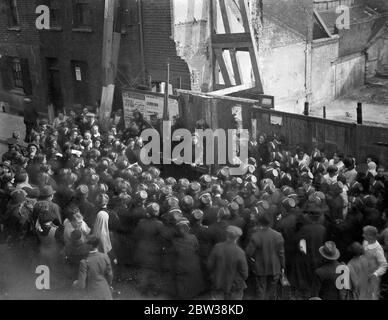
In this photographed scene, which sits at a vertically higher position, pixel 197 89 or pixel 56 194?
pixel 197 89

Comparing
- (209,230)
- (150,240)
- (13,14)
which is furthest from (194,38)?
(209,230)

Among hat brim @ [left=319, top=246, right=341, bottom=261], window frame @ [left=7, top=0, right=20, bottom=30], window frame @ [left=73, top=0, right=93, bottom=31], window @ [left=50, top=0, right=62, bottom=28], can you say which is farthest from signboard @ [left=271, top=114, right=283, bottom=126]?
window frame @ [left=7, top=0, right=20, bottom=30]

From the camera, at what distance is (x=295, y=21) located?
18.5 metres

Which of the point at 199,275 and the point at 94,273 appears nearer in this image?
the point at 94,273

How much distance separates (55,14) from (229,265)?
1582cm

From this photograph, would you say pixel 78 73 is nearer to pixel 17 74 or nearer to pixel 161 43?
pixel 17 74

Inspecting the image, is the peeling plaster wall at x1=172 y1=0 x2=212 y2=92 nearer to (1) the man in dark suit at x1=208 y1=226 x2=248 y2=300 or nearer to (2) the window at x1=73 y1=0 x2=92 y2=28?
(2) the window at x1=73 y1=0 x2=92 y2=28

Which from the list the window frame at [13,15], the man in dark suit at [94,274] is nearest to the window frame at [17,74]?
the window frame at [13,15]

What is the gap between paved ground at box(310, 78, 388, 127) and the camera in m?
18.6

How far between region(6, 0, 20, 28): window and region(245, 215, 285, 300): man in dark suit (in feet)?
56.8

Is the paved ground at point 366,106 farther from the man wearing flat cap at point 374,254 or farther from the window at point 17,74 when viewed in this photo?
the window at point 17,74

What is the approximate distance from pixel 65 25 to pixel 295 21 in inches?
333

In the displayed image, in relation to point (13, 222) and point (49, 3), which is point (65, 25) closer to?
point (49, 3)
